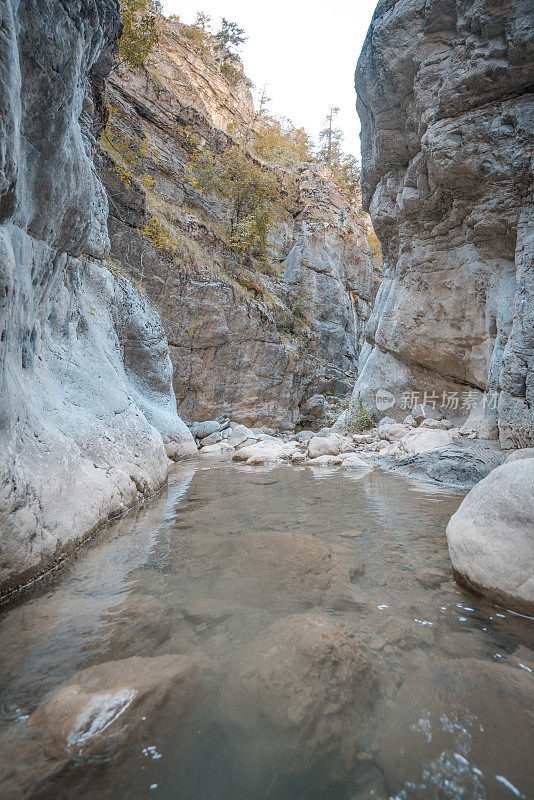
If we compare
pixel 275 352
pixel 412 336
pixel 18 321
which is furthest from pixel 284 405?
pixel 18 321

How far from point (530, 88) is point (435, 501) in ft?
29.4

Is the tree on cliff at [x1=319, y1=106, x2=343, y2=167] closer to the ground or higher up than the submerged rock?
higher up

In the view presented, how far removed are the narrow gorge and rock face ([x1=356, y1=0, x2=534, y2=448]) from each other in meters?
0.06

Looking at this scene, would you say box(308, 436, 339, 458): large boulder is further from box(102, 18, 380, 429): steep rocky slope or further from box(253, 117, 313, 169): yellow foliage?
box(253, 117, 313, 169): yellow foliage

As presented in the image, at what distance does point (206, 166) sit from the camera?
14688 millimetres

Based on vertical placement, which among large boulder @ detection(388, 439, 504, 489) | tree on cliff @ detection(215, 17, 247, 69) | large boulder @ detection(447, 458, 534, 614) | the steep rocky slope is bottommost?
large boulder @ detection(388, 439, 504, 489)

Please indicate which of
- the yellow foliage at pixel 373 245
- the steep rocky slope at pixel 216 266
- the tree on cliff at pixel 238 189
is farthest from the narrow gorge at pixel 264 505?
the yellow foliage at pixel 373 245

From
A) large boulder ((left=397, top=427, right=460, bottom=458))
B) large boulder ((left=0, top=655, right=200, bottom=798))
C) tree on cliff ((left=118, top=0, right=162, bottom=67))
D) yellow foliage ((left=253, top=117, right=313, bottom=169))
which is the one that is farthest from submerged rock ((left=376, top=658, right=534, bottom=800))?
yellow foliage ((left=253, top=117, right=313, bottom=169))

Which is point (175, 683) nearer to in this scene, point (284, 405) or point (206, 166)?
point (284, 405)

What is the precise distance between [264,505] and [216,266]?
11.7 metres

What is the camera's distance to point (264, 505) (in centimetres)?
417

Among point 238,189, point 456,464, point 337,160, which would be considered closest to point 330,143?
point 337,160

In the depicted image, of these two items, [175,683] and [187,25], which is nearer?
[175,683]

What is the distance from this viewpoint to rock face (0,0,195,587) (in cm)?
201
